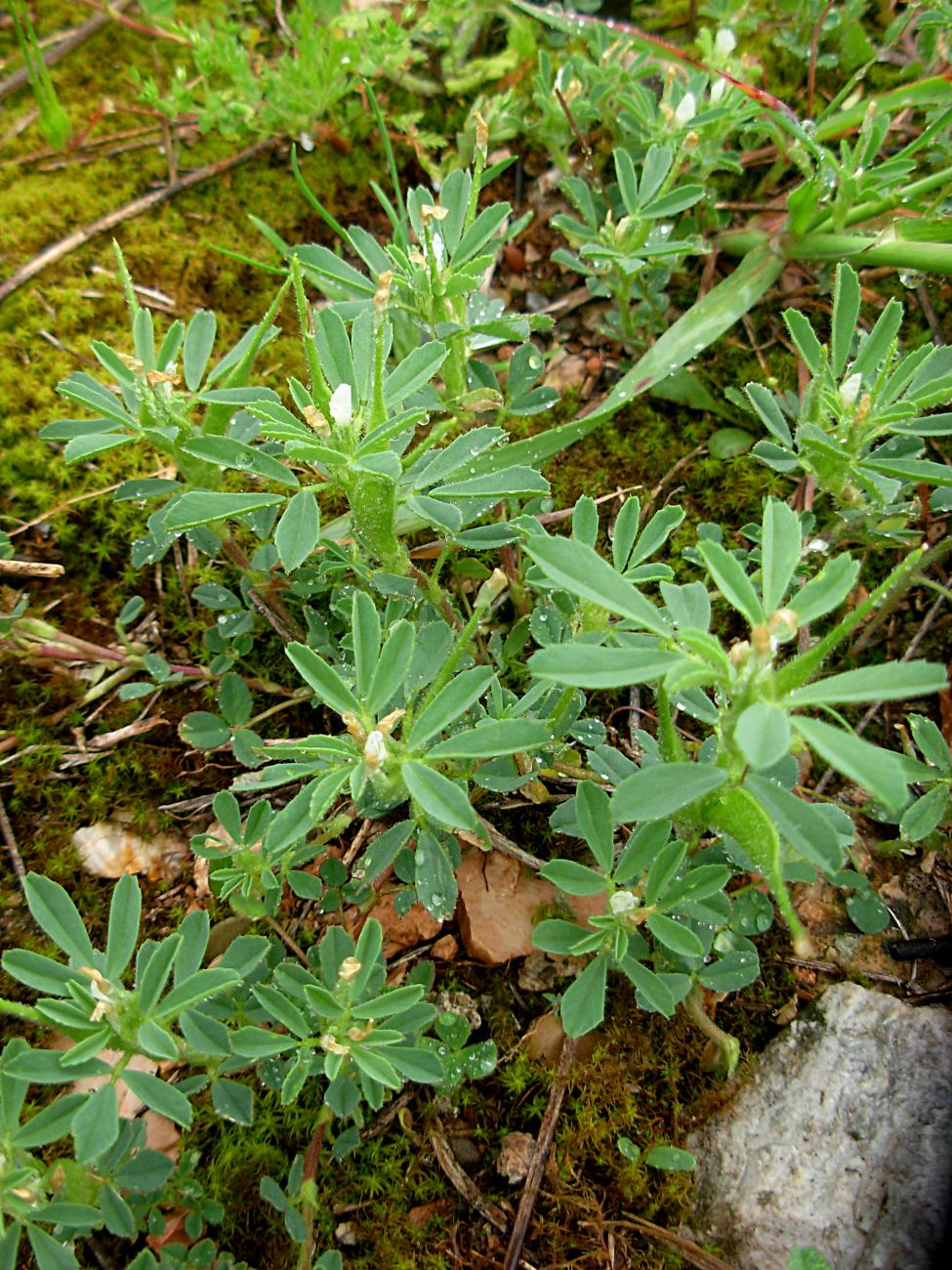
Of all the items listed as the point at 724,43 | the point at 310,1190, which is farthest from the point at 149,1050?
the point at 724,43

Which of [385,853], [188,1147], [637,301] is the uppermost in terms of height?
[637,301]

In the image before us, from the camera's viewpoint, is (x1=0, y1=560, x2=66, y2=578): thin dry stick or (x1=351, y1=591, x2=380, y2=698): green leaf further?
(x1=0, y1=560, x2=66, y2=578): thin dry stick

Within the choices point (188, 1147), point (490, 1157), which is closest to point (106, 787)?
point (188, 1147)

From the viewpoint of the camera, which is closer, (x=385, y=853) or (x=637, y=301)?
(x=385, y=853)

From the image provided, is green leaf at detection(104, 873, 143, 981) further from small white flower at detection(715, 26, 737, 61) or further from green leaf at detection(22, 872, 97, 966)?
small white flower at detection(715, 26, 737, 61)

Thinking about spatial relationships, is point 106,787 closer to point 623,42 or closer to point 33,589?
point 33,589

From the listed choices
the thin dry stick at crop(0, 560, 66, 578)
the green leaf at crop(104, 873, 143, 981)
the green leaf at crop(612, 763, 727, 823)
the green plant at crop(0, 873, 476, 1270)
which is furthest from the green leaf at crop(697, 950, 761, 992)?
the thin dry stick at crop(0, 560, 66, 578)
